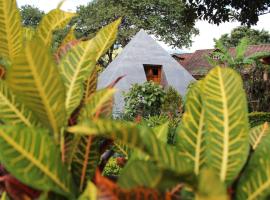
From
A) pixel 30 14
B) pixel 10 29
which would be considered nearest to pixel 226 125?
pixel 10 29

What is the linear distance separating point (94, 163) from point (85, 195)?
105 millimetres

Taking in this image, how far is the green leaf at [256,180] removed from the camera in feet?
1.99

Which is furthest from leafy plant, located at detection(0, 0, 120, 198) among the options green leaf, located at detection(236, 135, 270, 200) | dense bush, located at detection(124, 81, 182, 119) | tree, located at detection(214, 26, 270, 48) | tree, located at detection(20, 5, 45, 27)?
tree, located at detection(20, 5, 45, 27)

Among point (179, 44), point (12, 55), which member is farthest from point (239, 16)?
point (179, 44)

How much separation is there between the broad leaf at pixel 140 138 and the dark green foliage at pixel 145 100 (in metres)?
12.3

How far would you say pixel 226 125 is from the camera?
2.12 ft

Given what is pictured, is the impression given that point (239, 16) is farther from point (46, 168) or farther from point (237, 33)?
point (237, 33)

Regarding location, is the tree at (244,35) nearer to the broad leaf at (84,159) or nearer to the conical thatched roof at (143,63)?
the conical thatched roof at (143,63)

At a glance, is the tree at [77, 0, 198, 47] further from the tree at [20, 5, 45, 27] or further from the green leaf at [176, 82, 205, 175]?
the green leaf at [176, 82, 205, 175]

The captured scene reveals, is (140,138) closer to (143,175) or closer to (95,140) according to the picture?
(143,175)

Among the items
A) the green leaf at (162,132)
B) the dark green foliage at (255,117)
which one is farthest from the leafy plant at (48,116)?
the dark green foliage at (255,117)

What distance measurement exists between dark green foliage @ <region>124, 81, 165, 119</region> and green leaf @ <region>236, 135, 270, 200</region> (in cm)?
1222

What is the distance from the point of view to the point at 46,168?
0.62 metres

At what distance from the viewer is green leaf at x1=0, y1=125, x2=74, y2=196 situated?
592mm
